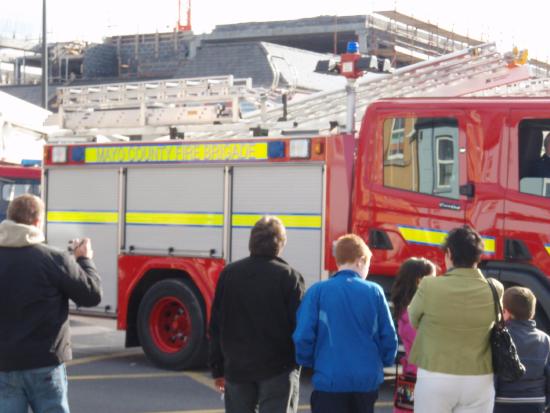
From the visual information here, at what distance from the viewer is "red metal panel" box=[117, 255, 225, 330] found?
10.5m

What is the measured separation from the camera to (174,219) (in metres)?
10.9

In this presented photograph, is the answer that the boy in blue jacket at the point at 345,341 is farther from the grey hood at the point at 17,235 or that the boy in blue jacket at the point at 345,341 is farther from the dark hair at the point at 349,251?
the grey hood at the point at 17,235

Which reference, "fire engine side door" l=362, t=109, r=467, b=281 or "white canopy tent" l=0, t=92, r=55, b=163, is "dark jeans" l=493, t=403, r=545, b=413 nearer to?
"fire engine side door" l=362, t=109, r=467, b=281

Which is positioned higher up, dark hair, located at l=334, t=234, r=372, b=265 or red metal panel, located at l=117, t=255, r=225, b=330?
dark hair, located at l=334, t=234, r=372, b=265

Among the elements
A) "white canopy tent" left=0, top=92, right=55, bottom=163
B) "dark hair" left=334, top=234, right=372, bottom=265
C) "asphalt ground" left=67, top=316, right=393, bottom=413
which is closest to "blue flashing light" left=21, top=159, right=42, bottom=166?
"white canopy tent" left=0, top=92, right=55, bottom=163

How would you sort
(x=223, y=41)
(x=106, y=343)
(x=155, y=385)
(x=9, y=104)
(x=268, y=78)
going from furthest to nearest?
(x=223, y=41) < (x=268, y=78) < (x=9, y=104) < (x=106, y=343) < (x=155, y=385)

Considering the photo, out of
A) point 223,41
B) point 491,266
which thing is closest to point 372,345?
point 491,266

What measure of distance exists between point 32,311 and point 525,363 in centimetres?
269

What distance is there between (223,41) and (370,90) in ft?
126

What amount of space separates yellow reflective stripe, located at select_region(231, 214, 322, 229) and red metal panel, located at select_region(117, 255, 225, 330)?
448 millimetres

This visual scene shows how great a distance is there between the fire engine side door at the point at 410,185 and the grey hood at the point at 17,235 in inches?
176

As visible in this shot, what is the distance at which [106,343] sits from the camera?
13.0 meters

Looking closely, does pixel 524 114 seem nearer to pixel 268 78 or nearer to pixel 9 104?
pixel 9 104

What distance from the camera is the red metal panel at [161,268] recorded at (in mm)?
10508
